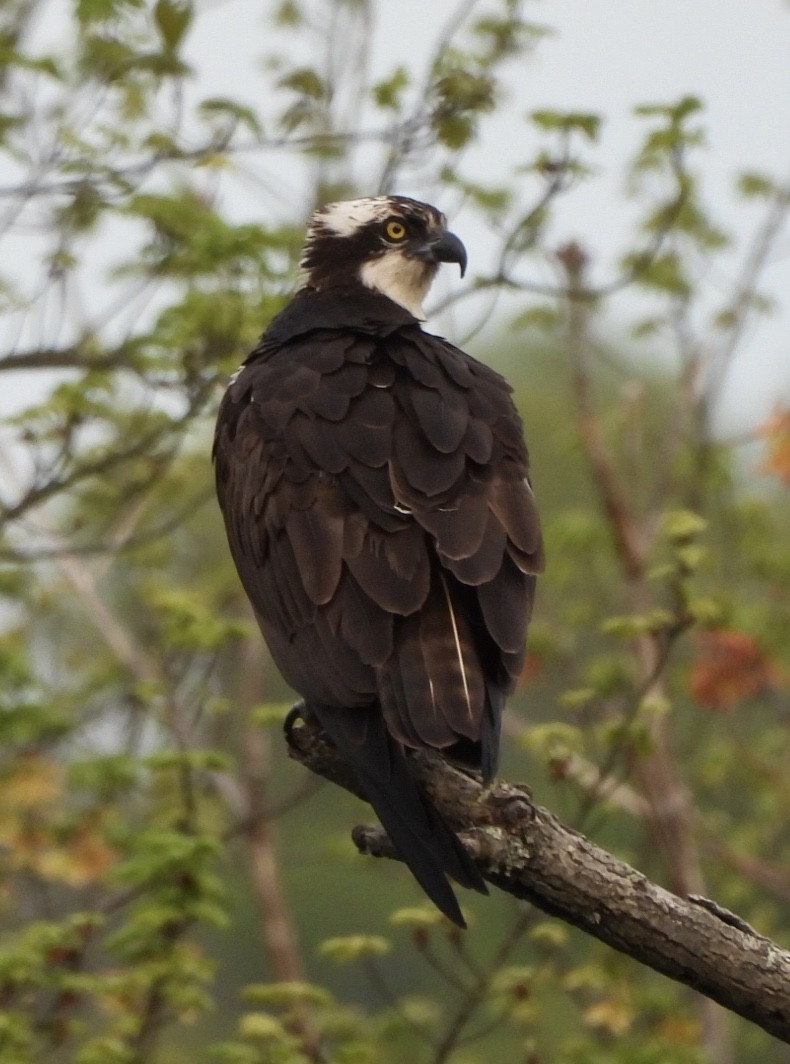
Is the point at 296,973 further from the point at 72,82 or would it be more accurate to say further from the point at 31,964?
the point at 72,82

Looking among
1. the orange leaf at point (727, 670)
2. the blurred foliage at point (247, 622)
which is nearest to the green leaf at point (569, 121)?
the blurred foliage at point (247, 622)

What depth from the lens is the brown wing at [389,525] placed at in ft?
12.0

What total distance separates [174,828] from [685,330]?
4134 millimetres

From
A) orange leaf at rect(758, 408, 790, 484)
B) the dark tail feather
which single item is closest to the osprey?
the dark tail feather

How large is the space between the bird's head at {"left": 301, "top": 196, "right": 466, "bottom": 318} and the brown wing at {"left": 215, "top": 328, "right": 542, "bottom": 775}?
883mm

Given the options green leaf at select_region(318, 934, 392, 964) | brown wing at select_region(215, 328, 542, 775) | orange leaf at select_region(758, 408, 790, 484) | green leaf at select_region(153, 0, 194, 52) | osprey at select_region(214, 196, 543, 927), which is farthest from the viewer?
orange leaf at select_region(758, 408, 790, 484)

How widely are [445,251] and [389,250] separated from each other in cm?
19

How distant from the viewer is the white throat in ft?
18.2

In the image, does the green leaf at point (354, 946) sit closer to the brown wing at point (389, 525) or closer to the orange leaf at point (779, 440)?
the brown wing at point (389, 525)

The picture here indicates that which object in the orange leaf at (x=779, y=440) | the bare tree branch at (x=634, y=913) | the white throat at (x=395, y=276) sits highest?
the orange leaf at (x=779, y=440)

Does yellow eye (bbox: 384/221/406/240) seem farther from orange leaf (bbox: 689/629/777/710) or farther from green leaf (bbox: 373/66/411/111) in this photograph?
orange leaf (bbox: 689/629/777/710)

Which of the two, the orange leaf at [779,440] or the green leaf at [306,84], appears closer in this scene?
the green leaf at [306,84]

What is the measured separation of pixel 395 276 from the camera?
18.2ft

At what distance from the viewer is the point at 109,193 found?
563 centimetres
